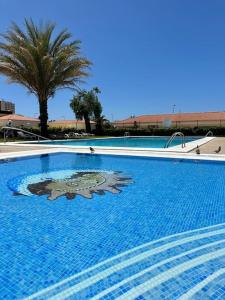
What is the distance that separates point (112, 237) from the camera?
3.89 m

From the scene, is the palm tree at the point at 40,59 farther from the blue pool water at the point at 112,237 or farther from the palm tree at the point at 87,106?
the blue pool water at the point at 112,237

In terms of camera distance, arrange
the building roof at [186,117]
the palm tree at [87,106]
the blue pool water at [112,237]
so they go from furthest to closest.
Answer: the building roof at [186,117]
the palm tree at [87,106]
the blue pool water at [112,237]

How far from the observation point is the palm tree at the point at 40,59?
21.9m

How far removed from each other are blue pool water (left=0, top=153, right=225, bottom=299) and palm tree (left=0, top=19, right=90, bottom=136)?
53.8ft

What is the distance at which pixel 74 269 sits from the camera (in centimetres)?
304

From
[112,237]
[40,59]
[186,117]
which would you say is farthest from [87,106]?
[112,237]

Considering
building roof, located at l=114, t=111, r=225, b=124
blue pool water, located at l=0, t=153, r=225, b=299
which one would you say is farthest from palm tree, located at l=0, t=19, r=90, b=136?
building roof, located at l=114, t=111, r=225, b=124

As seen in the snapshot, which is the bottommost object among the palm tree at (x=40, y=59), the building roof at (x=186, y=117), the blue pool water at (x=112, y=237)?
the blue pool water at (x=112, y=237)

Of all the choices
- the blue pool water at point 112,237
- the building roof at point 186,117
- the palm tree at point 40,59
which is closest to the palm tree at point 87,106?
the palm tree at point 40,59

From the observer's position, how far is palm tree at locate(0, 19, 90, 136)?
71.8ft

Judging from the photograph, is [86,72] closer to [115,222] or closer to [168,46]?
[168,46]

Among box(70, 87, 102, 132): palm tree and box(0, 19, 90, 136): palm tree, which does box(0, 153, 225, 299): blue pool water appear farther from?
box(70, 87, 102, 132): palm tree

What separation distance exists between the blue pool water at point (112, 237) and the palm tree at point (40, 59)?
53.8ft

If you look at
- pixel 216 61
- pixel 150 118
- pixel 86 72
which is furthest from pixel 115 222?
pixel 150 118
